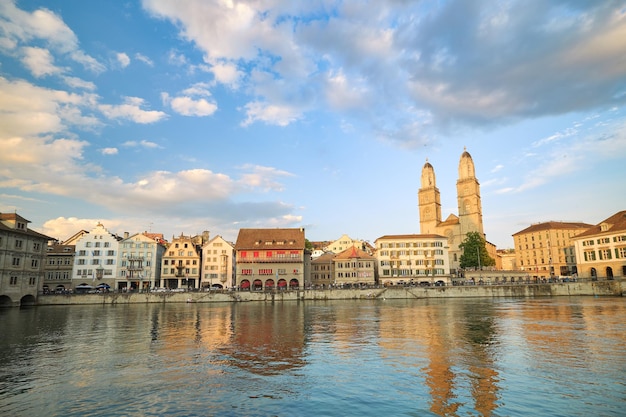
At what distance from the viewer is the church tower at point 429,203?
152125 mm

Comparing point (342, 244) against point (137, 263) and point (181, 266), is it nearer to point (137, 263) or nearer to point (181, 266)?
point (181, 266)

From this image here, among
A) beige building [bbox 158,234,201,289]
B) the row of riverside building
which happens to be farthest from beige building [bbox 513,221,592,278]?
beige building [bbox 158,234,201,289]

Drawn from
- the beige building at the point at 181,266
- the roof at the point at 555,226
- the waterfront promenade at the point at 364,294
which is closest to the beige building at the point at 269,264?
the waterfront promenade at the point at 364,294

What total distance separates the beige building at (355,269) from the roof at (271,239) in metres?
11.4

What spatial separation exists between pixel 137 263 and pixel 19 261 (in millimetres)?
30292

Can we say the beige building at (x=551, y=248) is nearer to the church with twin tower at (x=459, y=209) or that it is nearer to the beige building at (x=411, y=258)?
the church with twin tower at (x=459, y=209)

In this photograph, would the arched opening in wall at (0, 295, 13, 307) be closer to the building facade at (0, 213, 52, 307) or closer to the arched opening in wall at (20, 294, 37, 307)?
the building facade at (0, 213, 52, 307)

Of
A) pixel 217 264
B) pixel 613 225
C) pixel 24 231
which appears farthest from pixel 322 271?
pixel 613 225

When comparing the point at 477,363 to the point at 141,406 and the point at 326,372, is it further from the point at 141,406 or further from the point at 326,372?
the point at 141,406

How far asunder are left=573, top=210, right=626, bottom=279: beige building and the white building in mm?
109008

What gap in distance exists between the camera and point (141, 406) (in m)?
14.1

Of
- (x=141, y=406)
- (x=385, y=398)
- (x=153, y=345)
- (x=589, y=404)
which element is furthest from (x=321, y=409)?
(x=153, y=345)

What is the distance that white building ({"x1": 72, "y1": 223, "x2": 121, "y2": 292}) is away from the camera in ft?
308

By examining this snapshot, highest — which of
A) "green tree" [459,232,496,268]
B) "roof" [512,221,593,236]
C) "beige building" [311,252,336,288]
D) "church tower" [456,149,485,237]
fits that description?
"church tower" [456,149,485,237]
